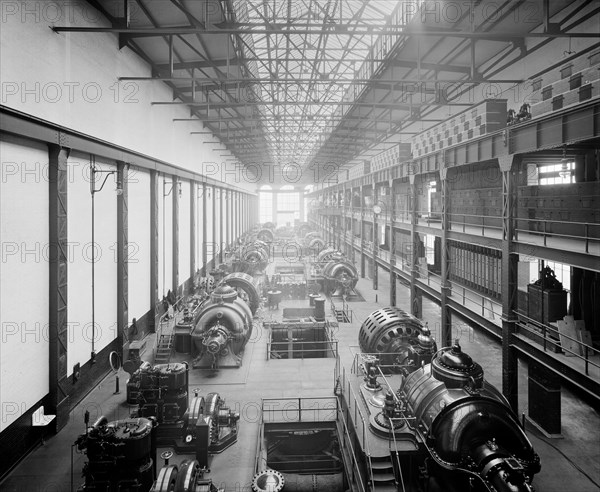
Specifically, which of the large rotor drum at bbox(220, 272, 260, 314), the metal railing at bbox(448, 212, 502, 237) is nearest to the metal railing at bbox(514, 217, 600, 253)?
the metal railing at bbox(448, 212, 502, 237)

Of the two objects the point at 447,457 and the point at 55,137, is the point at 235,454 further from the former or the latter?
the point at 55,137

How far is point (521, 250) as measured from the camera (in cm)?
1088

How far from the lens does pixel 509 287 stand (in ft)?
37.4

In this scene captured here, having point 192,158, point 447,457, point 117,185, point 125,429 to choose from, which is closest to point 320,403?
point 447,457

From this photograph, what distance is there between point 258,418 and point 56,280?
20.8ft

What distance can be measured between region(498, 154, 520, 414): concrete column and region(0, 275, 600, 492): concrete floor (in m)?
1.28

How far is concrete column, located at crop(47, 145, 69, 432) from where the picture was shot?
34.4 ft

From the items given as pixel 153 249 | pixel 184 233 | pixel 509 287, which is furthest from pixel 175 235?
pixel 509 287

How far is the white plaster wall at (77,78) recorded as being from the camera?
348 inches

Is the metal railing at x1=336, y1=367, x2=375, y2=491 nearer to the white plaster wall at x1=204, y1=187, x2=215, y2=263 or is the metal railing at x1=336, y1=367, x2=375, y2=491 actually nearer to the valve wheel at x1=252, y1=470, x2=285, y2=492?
the valve wheel at x1=252, y1=470, x2=285, y2=492

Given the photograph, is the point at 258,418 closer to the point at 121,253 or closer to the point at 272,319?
the point at 121,253

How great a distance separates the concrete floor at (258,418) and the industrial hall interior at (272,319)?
8 cm

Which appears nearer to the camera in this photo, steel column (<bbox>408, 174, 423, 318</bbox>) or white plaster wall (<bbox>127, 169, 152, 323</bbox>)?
white plaster wall (<bbox>127, 169, 152, 323</bbox>)

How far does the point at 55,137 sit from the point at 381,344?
11.0 metres
